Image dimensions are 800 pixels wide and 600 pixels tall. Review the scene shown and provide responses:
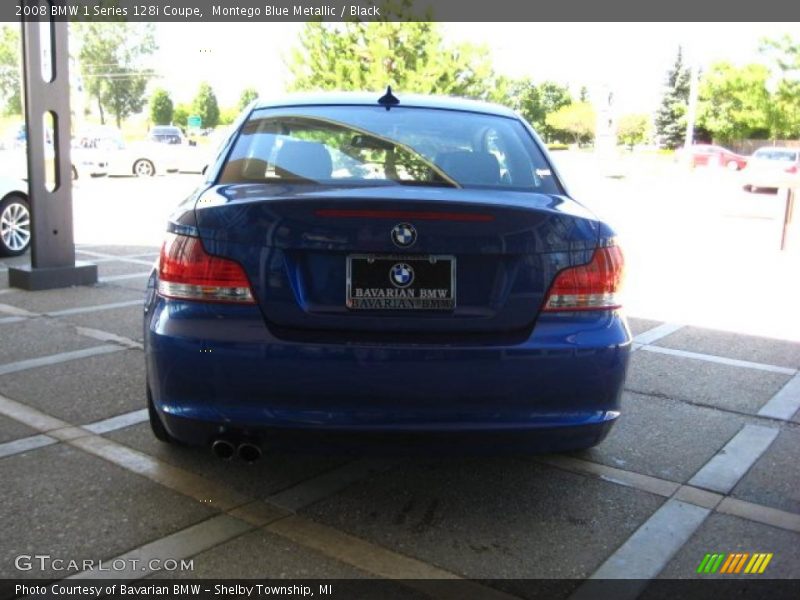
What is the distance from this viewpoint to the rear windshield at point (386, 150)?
346cm

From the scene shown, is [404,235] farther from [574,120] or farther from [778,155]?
[574,120]

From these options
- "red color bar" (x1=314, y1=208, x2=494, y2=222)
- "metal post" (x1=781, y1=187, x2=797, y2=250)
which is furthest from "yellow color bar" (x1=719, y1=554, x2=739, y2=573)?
"metal post" (x1=781, y1=187, x2=797, y2=250)

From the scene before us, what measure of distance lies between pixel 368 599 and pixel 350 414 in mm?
611

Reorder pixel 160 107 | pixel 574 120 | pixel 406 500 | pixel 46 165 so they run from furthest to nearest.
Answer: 1. pixel 160 107
2. pixel 574 120
3. pixel 46 165
4. pixel 406 500

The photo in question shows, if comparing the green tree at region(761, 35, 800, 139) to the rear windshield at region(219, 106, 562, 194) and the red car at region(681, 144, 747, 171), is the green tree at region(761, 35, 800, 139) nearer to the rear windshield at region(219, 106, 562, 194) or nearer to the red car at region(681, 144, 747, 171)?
the red car at region(681, 144, 747, 171)

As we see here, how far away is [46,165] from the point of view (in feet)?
25.2

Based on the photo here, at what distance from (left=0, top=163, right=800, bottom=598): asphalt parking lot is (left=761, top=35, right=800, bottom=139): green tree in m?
46.8

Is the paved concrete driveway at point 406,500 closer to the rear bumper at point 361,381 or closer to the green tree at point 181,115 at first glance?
the rear bumper at point 361,381

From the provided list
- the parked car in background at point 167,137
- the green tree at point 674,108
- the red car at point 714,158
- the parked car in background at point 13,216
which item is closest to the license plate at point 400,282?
the parked car in background at point 13,216

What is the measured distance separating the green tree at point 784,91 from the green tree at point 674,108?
1346cm

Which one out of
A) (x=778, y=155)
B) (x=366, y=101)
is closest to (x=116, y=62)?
(x=778, y=155)

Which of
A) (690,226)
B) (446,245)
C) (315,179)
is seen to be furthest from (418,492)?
(690,226)

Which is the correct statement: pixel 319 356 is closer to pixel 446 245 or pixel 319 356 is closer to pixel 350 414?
pixel 350 414

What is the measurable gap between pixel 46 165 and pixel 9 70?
53318mm
